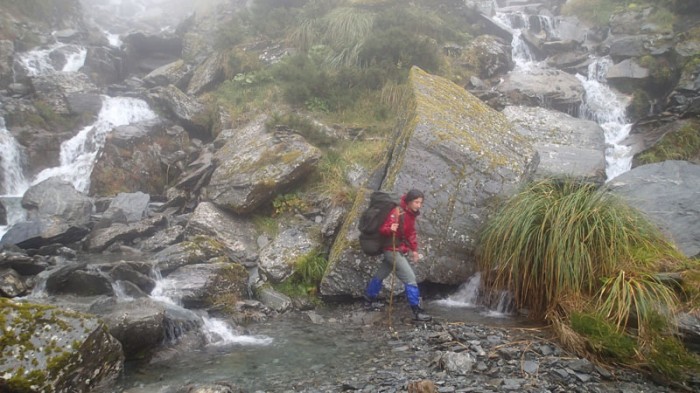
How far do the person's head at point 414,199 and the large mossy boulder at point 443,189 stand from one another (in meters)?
0.89

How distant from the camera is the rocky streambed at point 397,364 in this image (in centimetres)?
485

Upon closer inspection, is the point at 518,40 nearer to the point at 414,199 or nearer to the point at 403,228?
the point at 414,199

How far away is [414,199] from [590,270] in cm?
242

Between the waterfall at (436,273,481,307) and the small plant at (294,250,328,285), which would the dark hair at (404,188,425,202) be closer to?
the waterfall at (436,273,481,307)

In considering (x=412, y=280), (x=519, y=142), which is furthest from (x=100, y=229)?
(x=519, y=142)

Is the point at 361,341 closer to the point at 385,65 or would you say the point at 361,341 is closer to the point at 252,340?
the point at 252,340

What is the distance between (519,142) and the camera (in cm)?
885

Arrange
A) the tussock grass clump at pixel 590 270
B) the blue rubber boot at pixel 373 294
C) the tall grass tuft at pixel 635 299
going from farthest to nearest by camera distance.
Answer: the blue rubber boot at pixel 373 294
the tall grass tuft at pixel 635 299
the tussock grass clump at pixel 590 270

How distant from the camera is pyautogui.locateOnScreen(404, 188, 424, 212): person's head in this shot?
6773mm

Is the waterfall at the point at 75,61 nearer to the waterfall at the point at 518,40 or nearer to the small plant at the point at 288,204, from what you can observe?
the small plant at the point at 288,204

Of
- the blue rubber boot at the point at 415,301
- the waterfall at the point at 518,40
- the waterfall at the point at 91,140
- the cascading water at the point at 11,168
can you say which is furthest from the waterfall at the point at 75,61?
the blue rubber boot at the point at 415,301

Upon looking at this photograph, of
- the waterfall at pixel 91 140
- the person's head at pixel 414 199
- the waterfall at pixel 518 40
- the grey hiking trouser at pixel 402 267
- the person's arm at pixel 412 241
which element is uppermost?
the waterfall at pixel 518 40

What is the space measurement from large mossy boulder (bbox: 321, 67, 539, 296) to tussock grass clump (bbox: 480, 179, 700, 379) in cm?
36

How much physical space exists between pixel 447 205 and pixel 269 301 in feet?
10.7
